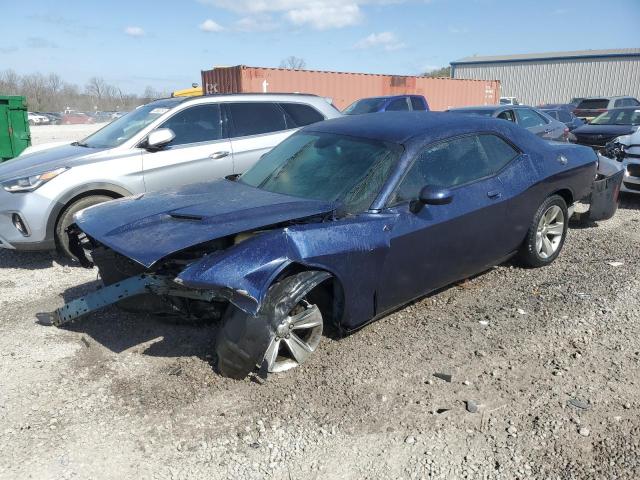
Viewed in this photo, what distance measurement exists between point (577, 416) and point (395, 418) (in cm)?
103

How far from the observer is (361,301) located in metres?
3.54

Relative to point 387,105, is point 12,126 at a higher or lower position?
lower

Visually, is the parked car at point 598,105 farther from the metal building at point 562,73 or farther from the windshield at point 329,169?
the windshield at point 329,169

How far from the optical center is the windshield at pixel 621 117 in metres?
12.6

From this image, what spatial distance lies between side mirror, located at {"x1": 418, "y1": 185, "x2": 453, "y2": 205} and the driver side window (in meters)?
3.42

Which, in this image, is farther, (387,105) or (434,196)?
(387,105)

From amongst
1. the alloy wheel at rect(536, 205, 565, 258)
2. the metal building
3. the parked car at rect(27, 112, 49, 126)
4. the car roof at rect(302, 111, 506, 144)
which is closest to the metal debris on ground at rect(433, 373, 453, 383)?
the car roof at rect(302, 111, 506, 144)

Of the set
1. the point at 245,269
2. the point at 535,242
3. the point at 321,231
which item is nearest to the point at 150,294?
the point at 245,269

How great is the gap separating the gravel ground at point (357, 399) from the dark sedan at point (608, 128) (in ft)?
28.1

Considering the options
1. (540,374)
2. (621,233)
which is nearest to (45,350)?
(540,374)

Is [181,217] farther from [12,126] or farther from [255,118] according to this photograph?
[12,126]

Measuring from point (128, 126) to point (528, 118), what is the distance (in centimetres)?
823

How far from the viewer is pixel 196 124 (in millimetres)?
6277

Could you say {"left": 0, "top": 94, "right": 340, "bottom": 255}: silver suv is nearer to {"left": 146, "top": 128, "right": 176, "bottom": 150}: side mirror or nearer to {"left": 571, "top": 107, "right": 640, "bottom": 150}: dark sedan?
{"left": 146, "top": 128, "right": 176, "bottom": 150}: side mirror
